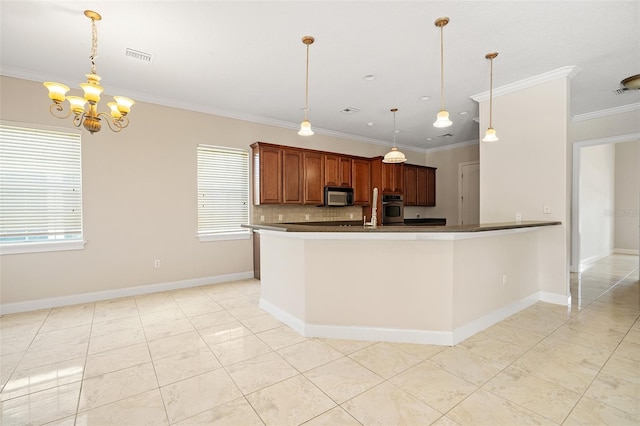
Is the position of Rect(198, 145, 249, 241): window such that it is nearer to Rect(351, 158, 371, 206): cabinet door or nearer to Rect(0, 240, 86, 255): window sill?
Rect(0, 240, 86, 255): window sill

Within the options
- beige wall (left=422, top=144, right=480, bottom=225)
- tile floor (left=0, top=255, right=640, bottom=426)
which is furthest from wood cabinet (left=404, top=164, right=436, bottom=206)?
tile floor (left=0, top=255, right=640, bottom=426)

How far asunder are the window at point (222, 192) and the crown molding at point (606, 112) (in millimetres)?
6108

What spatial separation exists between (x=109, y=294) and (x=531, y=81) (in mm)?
6404

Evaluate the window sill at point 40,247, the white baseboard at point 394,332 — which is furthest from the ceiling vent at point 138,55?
the white baseboard at point 394,332

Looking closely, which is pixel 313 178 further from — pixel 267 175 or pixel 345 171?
pixel 267 175

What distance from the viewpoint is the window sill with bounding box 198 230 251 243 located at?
16.1ft

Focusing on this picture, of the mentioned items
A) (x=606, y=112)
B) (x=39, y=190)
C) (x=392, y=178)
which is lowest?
(x=39, y=190)

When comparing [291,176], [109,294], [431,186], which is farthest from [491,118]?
[109,294]

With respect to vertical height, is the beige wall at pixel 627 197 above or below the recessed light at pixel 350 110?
below

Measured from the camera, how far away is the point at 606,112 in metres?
5.05

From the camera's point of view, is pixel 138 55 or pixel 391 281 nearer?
pixel 391 281

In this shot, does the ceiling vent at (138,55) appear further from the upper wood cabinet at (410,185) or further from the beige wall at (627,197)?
the beige wall at (627,197)

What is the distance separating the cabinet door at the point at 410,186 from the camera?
7.37 metres

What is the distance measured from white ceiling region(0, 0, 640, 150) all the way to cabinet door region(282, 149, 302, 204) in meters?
1.06
